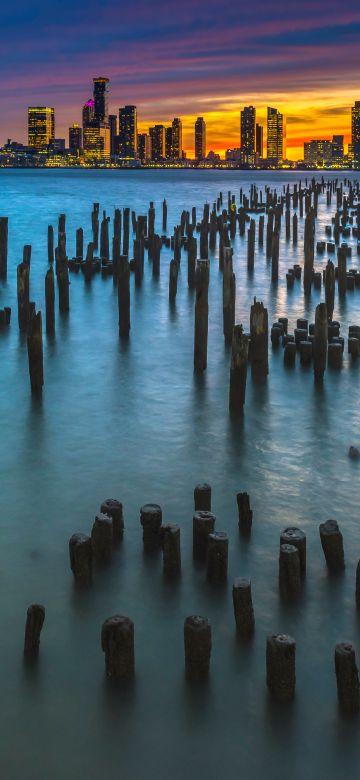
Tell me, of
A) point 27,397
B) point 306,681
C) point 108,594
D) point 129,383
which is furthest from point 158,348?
point 306,681

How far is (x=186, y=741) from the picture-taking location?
562 centimetres

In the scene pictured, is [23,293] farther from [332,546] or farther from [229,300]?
[332,546]

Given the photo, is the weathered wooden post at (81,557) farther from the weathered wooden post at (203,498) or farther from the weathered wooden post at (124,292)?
the weathered wooden post at (124,292)

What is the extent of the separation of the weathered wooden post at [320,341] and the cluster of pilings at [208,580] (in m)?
5.45

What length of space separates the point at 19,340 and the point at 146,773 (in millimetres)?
12288

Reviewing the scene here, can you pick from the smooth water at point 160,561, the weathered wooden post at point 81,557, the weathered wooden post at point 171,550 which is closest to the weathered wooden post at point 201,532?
the smooth water at point 160,561

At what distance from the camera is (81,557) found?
716 centimetres

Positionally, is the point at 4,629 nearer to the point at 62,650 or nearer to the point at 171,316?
the point at 62,650

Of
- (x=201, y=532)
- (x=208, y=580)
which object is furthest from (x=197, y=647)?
(x=201, y=532)

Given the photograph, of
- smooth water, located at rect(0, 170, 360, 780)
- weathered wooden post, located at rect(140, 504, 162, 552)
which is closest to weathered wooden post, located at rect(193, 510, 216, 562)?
smooth water, located at rect(0, 170, 360, 780)

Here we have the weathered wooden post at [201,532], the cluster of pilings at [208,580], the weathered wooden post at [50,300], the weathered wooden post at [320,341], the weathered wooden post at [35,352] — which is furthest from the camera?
the weathered wooden post at [50,300]

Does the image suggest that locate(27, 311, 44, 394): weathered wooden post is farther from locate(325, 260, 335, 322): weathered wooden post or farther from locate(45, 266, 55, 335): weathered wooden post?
locate(325, 260, 335, 322): weathered wooden post

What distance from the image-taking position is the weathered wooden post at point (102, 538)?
7.54 meters

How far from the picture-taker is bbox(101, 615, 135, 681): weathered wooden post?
5.90 m
